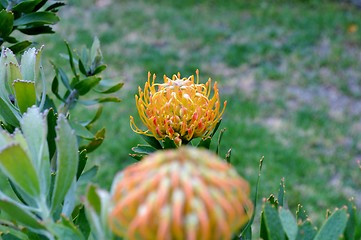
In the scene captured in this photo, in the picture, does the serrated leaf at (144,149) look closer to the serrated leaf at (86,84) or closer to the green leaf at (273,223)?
the serrated leaf at (86,84)

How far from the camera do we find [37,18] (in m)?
1.30

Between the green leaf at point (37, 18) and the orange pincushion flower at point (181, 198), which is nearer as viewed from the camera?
the orange pincushion flower at point (181, 198)

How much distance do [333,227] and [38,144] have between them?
1.35ft

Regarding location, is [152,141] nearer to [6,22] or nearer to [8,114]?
[8,114]

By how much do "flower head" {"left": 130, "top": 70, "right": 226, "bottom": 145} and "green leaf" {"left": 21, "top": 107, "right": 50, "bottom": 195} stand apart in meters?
0.31

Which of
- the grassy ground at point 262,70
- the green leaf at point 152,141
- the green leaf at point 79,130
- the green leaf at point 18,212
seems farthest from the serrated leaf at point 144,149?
the grassy ground at point 262,70

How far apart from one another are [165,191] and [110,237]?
16 cm

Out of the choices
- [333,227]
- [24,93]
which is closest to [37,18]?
[24,93]

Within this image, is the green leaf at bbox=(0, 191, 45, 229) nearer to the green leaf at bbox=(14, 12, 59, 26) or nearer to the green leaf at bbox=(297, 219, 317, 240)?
the green leaf at bbox=(297, 219, 317, 240)

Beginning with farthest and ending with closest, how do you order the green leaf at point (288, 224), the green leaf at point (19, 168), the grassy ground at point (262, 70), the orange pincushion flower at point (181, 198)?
the grassy ground at point (262, 70), the green leaf at point (288, 224), the green leaf at point (19, 168), the orange pincushion flower at point (181, 198)

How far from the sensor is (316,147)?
4988 mm

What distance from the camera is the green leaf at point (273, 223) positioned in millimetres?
752

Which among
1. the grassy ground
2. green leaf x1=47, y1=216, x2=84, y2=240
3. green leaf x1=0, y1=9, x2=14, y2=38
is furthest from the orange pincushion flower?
the grassy ground

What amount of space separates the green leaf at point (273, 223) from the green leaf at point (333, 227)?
54 mm
